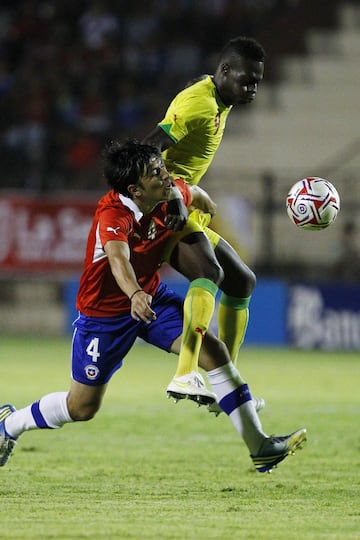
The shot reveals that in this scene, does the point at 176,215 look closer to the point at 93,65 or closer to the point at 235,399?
the point at 235,399

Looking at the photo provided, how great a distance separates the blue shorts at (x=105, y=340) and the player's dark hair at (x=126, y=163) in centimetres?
73

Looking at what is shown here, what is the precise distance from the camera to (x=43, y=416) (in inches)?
259

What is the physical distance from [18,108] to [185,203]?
13.4m

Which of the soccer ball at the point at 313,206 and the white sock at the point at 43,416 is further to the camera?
the soccer ball at the point at 313,206

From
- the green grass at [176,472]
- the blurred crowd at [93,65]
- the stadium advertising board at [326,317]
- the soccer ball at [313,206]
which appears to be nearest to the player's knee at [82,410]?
the green grass at [176,472]

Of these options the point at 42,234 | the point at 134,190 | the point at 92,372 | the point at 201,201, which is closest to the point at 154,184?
the point at 134,190

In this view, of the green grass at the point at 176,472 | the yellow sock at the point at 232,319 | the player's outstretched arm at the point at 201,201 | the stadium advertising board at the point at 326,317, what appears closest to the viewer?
the green grass at the point at 176,472

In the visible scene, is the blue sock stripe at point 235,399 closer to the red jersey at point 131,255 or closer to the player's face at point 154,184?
the red jersey at point 131,255

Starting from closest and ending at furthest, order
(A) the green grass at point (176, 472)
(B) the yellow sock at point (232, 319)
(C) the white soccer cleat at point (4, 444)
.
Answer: (A) the green grass at point (176, 472)
(C) the white soccer cleat at point (4, 444)
(B) the yellow sock at point (232, 319)

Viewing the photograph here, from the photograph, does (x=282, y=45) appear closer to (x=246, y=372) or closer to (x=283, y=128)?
(x=283, y=128)

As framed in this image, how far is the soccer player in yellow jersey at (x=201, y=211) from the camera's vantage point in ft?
20.9

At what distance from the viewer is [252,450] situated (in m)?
6.40

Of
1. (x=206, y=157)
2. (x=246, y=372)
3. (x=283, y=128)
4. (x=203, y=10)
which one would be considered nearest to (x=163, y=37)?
(x=203, y=10)

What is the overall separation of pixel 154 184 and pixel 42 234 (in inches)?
470
